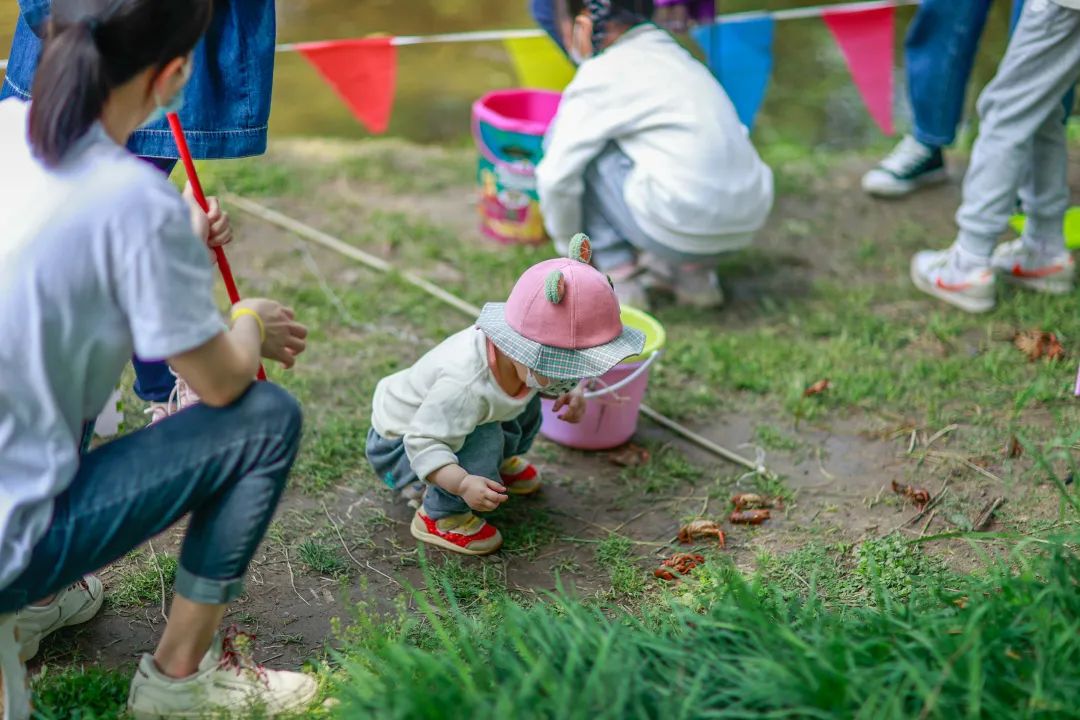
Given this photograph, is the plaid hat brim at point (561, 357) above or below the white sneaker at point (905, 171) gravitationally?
above

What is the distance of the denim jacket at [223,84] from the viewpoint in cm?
261

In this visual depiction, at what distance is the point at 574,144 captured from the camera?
12.4 ft

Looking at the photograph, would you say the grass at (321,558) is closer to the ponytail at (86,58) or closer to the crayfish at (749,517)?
the crayfish at (749,517)

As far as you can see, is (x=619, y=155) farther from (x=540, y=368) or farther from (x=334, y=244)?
(x=540, y=368)

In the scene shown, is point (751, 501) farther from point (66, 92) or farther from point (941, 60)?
point (941, 60)

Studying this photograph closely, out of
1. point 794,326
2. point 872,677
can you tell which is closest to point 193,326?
point 872,677

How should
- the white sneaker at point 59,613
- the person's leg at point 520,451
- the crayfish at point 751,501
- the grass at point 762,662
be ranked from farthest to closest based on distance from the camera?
the crayfish at point 751,501 → the person's leg at point 520,451 → the white sneaker at point 59,613 → the grass at point 762,662

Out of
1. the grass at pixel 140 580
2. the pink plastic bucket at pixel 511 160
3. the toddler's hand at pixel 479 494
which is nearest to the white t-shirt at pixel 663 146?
the pink plastic bucket at pixel 511 160

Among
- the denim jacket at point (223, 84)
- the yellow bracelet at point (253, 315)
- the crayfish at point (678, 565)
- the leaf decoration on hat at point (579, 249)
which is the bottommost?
the crayfish at point (678, 565)

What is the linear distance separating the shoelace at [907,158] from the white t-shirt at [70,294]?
12.1 ft

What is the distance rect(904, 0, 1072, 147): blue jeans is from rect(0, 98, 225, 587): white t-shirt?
3393 mm

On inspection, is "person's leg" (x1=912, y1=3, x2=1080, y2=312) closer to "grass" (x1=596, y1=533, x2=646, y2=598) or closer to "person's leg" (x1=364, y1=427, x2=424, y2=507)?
"grass" (x1=596, y1=533, x2=646, y2=598)

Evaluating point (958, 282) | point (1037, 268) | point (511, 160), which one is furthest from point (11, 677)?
point (1037, 268)

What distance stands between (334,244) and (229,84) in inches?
64.2
